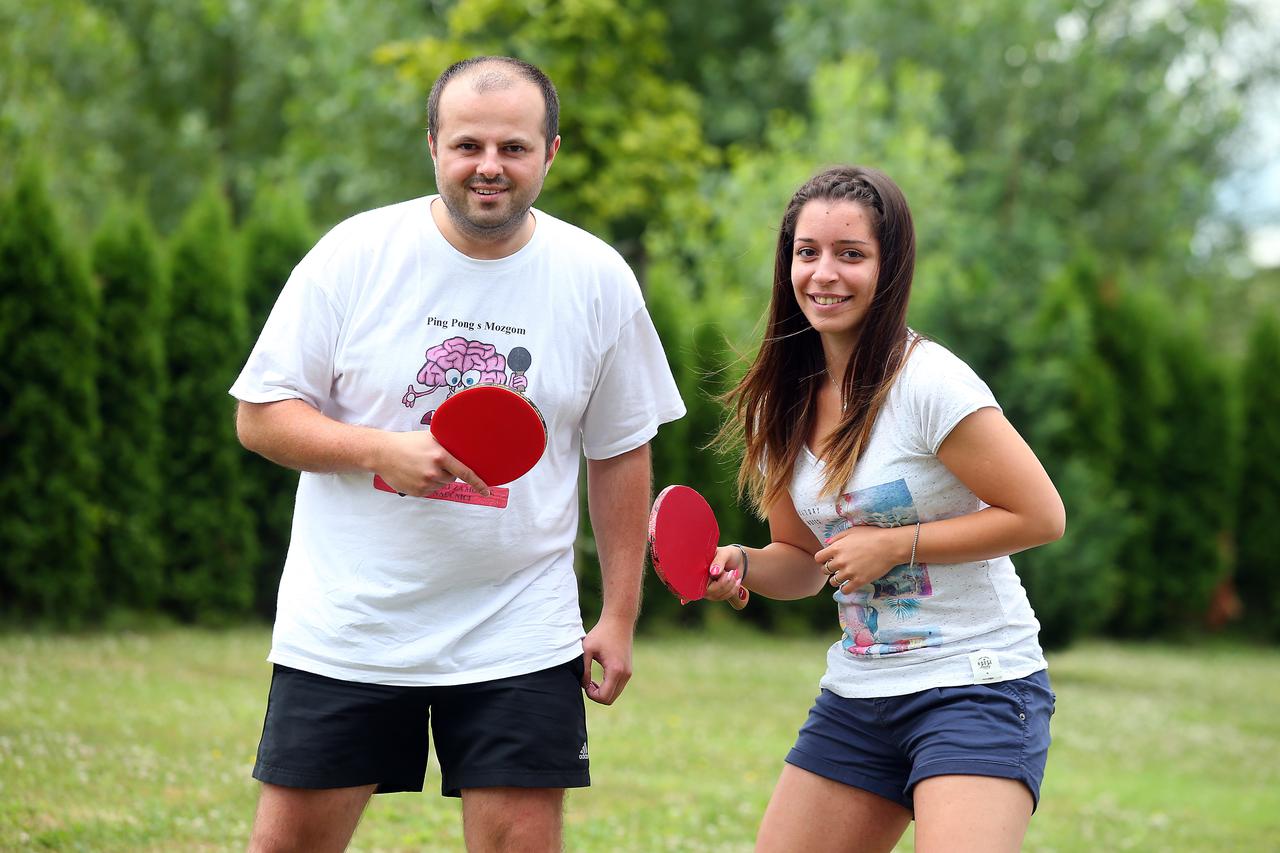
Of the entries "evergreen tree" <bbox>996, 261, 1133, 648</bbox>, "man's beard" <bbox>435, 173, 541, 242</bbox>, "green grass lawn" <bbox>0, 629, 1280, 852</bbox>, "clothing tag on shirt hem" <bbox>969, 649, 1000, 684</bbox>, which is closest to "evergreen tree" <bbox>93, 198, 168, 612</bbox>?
"green grass lawn" <bbox>0, 629, 1280, 852</bbox>

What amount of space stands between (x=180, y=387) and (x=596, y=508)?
27.8 feet

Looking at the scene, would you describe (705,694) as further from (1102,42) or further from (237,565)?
(1102,42)

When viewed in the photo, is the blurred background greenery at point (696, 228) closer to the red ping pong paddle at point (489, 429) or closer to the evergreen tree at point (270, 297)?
the evergreen tree at point (270, 297)

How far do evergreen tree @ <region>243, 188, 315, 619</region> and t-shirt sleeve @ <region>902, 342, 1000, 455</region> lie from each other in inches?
365

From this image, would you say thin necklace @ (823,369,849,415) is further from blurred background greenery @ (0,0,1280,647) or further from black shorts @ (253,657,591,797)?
black shorts @ (253,657,591,797)

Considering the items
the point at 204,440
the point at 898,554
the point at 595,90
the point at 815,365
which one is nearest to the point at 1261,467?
the point at 595,90

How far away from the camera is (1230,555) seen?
50.6 feet

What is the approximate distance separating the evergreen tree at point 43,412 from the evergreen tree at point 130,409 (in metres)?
0.22

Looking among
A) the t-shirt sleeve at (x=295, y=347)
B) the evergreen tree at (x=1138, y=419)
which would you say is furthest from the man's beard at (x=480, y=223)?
the evergreen tree at (x=1138, y=419)

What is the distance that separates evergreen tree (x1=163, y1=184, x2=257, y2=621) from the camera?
1109 cm

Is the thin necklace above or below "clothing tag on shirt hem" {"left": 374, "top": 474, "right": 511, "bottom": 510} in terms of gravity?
above

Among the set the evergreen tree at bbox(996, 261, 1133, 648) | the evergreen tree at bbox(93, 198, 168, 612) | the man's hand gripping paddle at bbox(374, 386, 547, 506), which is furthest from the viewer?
the evergreen tree at bbox(996, 261, 1133, 648)

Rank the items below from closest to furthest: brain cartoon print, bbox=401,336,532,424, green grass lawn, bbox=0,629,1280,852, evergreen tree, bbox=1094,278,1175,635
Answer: brain cartoon print, bbox=401,336,532,424 → green grass lawn, bbox=0,629,1280,852 → evergreen tree, bbox=1094,278,1175,635

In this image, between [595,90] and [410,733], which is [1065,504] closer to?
[595,90]
